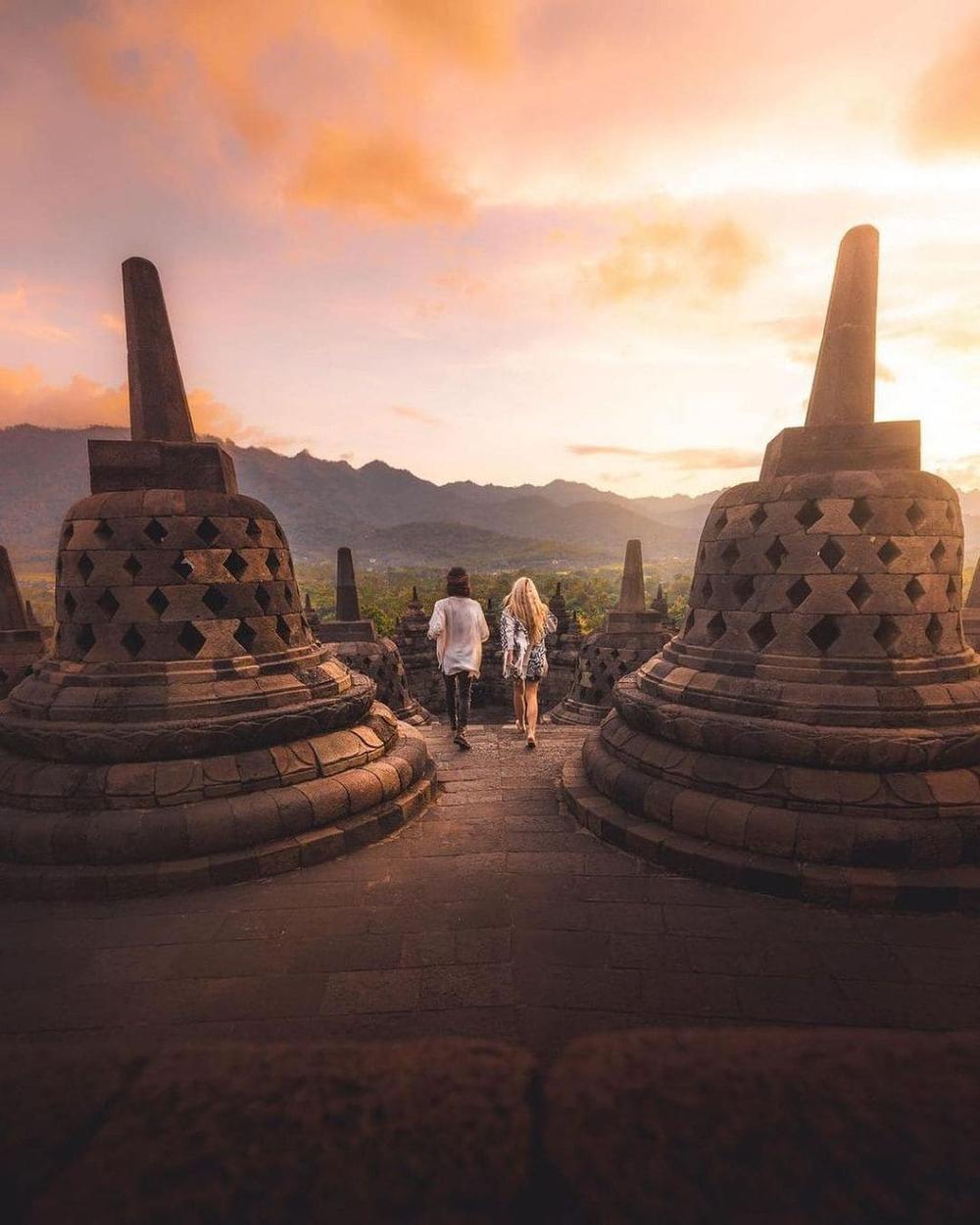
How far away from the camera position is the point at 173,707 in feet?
13.7

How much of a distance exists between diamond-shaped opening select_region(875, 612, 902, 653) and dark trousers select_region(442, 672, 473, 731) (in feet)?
12.5

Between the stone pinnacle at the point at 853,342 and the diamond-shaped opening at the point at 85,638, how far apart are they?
6.02 m

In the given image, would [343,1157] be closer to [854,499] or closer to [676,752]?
[676,752]

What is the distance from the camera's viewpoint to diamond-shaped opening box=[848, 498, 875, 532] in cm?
425

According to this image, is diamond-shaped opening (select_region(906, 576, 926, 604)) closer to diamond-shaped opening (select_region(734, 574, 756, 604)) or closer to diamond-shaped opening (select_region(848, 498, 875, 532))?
diamond-shaped opening (select_region(848, 498, 875, 532))

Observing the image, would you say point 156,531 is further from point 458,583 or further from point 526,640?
point 526,640

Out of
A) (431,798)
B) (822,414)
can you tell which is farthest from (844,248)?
(431,798)

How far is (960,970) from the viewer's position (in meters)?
2.84

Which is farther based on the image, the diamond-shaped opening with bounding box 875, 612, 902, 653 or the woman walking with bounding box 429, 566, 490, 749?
the woman walking with bounding box 429, 566, 490, 749

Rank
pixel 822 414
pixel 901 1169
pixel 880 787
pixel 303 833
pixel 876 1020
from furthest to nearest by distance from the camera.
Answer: pixel 822 414 < pixel 303 833 < pixel 880 787 < pixel 876 1020 < pixel 901 1169

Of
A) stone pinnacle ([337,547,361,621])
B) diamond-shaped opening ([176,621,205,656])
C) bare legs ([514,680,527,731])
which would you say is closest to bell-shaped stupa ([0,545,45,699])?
stone pinnacle ([337,547,361,621])

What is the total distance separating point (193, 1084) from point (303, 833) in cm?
330

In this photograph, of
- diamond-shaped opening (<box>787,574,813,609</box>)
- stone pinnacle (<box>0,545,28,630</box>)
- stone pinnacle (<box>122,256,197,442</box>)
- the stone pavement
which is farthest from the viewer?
stone pinnacle (<box>0,545,28,630</box>)

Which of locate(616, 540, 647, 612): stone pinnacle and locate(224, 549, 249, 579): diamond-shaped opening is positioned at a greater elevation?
locate(224, 549, 249, 579): diamond-shaped opening
